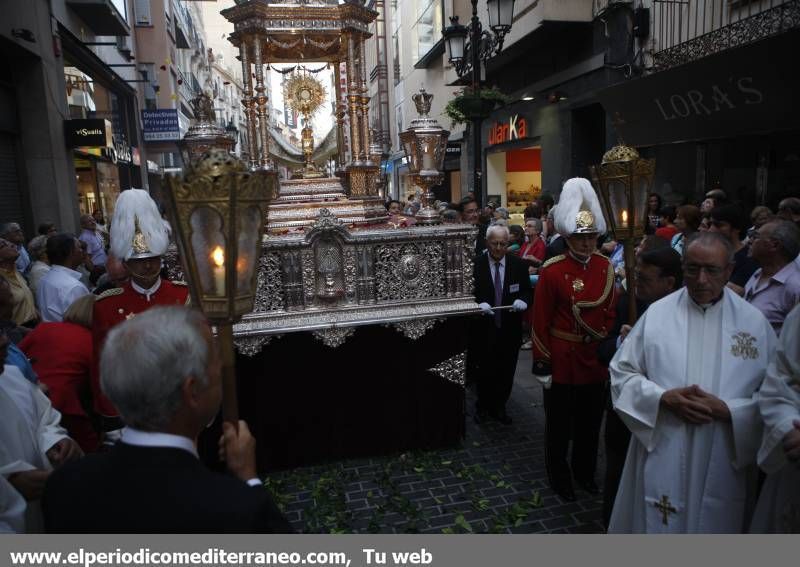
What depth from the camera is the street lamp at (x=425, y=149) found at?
5316mm

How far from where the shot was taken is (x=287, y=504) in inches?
157

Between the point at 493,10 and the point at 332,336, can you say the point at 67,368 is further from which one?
the point at 493,10

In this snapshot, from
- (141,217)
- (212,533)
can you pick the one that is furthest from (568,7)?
(212,533)

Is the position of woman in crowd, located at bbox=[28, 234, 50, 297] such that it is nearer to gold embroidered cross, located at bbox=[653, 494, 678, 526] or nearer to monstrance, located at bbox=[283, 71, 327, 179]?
monstrance, located at bbox=[283, 71, 327, 179]

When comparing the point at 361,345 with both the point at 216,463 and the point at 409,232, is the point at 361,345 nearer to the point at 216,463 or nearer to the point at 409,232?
the point at 409,232

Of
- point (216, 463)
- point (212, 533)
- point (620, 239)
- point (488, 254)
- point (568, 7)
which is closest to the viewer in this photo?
point (212, 533)

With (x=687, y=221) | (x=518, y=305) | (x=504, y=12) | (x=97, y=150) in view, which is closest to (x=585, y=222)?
(x=518, y=305)

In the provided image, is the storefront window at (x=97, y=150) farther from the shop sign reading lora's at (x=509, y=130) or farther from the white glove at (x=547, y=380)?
the white glove at (x=547, y=380)

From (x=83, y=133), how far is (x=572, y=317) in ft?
33.7

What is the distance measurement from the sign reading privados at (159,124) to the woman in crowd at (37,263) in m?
12.8

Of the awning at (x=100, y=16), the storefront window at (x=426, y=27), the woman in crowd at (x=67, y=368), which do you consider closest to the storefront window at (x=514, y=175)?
the storefront window at (x=426, y=27)

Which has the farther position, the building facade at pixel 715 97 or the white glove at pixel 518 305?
the building facade at pixel 715 97

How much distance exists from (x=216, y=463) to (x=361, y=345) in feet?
4.66

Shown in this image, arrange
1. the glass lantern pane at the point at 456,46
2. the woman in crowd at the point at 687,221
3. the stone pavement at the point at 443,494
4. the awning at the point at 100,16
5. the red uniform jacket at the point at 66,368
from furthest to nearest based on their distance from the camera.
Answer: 1. the awning at the point at 100,16
2. the glass lantern pane at the point at 456,46
3. the woman in crowd at the point at 687,221
4. the stone pavement at the point at 443,494
5. the red uniform jacket at the point at 66,368
